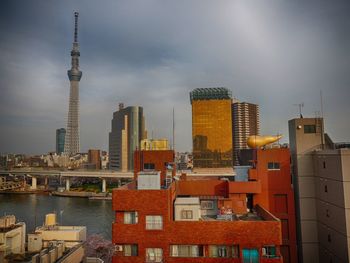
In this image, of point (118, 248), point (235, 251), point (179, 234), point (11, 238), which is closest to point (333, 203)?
point (235, 251)

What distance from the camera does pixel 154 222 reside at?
15.2m

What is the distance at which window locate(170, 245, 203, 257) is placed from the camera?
1514 cm

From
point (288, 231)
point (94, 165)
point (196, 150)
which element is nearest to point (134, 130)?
point (94, 165)

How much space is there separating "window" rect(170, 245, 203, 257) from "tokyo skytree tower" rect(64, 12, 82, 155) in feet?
480

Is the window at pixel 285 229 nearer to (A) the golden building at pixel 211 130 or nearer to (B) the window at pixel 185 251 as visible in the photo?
(B) the window at pixel 185 251

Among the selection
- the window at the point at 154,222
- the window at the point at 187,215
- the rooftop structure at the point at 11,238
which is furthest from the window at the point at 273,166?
the rooftop structure at the point at 11,238

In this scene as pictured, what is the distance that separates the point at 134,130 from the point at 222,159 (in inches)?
2405

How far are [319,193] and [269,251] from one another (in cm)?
604

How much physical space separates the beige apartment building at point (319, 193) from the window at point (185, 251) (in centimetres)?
747

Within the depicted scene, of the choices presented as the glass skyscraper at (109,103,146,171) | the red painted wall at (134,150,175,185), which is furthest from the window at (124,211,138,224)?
the glass skyscraper at (109,103,146,171)

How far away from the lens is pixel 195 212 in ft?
53.5

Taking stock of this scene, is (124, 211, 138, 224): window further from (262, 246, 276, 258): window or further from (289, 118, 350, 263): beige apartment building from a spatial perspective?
(289, 118, 350, 263): beige apartment building

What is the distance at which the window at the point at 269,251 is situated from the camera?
48.4ft

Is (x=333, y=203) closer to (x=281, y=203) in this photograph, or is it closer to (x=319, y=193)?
(x=319, y=193)
